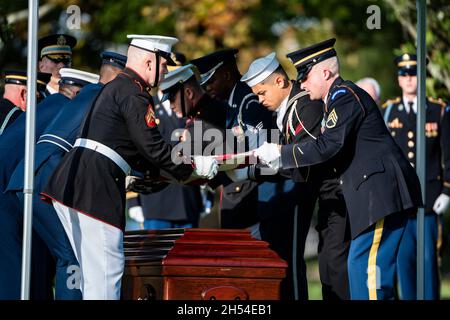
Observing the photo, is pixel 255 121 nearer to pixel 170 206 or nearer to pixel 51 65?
pixel 51 65

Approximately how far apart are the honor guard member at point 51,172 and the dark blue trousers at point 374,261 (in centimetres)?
189

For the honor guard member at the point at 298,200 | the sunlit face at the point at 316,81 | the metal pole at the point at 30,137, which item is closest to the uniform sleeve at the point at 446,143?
the honor guard member at the point at 298,200

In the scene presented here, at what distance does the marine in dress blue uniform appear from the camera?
342 inches

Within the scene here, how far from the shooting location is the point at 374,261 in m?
7.85

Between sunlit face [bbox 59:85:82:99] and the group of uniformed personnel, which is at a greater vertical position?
sunlit face [bbox 59:85:82:99]

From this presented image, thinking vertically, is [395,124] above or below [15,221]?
above

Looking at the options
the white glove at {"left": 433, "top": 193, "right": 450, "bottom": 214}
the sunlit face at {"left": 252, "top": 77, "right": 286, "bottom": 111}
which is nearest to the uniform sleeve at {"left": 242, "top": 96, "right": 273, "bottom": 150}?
the sunlit face at {"left": 252, "top": 77, "right": 286, "bottom": 111}

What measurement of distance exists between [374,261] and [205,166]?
51.2 inches

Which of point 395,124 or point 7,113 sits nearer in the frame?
point 7,113

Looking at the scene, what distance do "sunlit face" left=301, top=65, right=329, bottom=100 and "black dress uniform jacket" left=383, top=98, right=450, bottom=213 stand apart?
10.3 feet

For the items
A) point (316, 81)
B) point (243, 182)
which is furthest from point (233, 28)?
point (316, 81)

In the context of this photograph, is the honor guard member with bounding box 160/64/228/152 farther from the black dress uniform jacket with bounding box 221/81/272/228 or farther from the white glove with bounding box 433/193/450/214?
the white glove with bounding box 433/193/450/214

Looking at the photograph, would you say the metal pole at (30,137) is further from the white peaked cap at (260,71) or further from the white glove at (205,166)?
the white peaked cap at (260,71)
